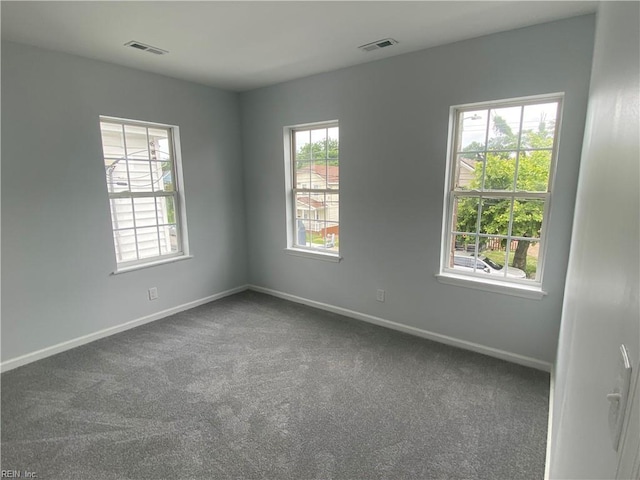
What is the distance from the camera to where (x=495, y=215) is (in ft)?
9.02

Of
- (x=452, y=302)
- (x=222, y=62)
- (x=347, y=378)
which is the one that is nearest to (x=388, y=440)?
(x=347, y=378)

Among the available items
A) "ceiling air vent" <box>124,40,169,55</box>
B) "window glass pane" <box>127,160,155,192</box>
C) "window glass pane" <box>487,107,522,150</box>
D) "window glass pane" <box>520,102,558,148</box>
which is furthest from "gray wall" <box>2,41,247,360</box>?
"window glass pane" <box>520,102,558,148</box>

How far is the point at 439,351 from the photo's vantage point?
2922 millimetres

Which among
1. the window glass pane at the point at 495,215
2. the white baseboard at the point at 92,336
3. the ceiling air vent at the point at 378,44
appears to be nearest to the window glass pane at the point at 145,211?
the white baseboard at the point at 92,336

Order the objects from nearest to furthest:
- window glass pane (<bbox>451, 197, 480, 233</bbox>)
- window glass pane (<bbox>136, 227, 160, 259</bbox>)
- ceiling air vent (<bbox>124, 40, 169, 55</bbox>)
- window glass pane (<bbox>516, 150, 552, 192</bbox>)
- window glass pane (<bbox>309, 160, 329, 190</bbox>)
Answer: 1. window glass pane (<bbox>516, 150, 552, 192</bbox>)
2. ceiling air vent (<bbox>124, 40, 169, 55</bbox>)
3. window glass pane (<bbox>451, 197, 480, 233</bbox>)
4. window glass pane (<bbox>136, 227, 160, 259</bbox>)
5. window glass pane (<bbox>309, 160, 329, 190</bbox>)

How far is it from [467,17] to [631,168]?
2263 millimetres

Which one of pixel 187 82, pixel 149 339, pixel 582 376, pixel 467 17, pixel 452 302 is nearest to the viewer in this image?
pixel 582 376

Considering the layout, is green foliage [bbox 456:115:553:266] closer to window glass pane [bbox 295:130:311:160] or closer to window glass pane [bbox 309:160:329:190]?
window glass pane [bbox 309:160:329:190]

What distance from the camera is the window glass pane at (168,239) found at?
373 cm

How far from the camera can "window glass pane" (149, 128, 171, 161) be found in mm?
3537

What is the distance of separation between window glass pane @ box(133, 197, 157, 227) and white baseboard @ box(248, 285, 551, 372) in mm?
1729

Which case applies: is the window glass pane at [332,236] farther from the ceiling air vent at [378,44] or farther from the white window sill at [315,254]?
the ceiling air vent at [378,44]

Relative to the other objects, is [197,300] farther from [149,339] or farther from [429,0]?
[429,0]

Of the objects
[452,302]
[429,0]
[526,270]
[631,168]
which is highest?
[429,0]
